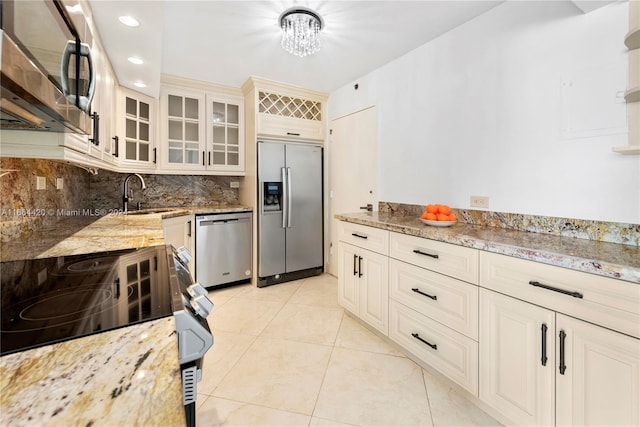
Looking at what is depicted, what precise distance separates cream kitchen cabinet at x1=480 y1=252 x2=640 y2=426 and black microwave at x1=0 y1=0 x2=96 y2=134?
183 cm

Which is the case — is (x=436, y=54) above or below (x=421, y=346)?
above

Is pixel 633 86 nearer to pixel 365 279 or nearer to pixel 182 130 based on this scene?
pixel 365 279

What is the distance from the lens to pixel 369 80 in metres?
3.03

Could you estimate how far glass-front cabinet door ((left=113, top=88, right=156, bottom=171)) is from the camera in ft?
8.62

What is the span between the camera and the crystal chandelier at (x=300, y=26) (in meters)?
1.96

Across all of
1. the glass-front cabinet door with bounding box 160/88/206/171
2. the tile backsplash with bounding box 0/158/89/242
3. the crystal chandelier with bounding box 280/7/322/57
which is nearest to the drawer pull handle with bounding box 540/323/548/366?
the crystal chandelier with bounding box 280/7/322/57

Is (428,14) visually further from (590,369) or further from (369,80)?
(590,369)

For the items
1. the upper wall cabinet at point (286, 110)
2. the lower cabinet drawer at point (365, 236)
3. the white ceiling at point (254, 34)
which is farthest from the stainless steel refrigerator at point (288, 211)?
the lower cabinet drawer at point (365, 236)

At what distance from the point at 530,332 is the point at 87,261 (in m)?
1.89

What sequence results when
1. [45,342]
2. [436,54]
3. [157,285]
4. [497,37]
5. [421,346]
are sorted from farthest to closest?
[436,54] → [497,37] → [421,346] → [157,285] → [45,342]

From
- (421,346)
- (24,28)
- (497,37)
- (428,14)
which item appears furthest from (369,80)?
(24,28)

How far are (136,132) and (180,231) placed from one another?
3.58 ft

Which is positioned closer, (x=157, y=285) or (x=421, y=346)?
(x=157, y=285)

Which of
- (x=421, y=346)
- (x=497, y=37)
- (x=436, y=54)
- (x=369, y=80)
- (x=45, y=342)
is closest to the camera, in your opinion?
(x=45, y=342)
